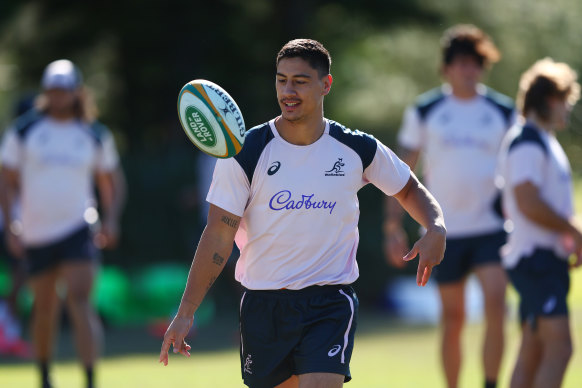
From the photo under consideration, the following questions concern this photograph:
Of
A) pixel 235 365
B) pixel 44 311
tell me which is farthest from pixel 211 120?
pixel 235 365

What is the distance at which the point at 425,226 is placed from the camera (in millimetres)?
5273

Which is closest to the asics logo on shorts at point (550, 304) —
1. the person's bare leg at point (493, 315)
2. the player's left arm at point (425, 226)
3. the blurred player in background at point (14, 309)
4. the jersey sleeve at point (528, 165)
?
the jersey sleeve at point (528, 165)

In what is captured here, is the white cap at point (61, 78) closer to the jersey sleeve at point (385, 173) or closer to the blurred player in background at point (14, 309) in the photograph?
the blurred player in background at point (14, 309)

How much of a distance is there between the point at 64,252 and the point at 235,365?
110 inches

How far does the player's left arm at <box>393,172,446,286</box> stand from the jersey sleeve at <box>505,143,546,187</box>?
1.49 m

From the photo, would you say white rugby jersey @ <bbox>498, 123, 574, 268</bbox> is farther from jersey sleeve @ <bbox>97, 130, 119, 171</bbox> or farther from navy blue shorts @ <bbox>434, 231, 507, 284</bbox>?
jersey sleeve @ <bbox>97, 130, 119, 171</bbox>

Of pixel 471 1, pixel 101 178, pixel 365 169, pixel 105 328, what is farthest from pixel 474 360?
pixel 471 1

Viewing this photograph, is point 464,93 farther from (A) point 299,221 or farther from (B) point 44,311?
(B) point 44,311

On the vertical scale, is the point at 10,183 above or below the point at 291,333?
above

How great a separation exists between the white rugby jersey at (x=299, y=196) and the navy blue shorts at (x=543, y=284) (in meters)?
1.71

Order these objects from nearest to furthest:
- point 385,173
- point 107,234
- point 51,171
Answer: point 385,173 < point 51,171 < point 107,234

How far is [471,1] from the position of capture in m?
22.4

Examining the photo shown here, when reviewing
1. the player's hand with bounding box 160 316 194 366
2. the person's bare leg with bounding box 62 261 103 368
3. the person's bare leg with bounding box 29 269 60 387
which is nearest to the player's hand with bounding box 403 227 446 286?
the player's hand with bounding box 160 316 194 366

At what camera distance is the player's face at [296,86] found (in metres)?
5.20
